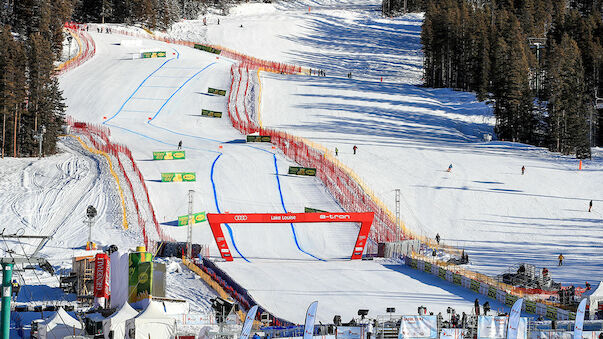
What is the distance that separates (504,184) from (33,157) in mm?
29397

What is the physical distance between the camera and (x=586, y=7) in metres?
120

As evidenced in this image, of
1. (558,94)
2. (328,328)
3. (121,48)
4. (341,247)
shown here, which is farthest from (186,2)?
(328,328)

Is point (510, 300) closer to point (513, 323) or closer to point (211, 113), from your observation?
point (513, 323)

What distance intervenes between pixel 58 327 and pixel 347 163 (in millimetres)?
33459

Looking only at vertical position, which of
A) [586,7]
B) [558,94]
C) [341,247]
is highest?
[586,7]

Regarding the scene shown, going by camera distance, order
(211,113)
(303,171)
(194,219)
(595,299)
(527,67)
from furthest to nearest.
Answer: (527,67) → (211,113) → (303,171) → (194,219) → (595,299)

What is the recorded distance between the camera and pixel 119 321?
2627cm

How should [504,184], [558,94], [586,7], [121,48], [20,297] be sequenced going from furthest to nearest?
[586,7], [121,48], [558,94], [504,184], [20,297]

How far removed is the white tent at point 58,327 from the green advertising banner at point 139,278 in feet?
6.71

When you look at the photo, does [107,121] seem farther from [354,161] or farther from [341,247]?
[341,247]

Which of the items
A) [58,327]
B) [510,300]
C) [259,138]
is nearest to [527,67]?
[259,138]

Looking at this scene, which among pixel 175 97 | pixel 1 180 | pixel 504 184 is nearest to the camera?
pixel 1 180

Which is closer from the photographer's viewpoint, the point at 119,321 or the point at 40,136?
the point at 119,321

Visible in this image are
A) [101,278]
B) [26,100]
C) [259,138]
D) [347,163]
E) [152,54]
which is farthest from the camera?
[152,54]
